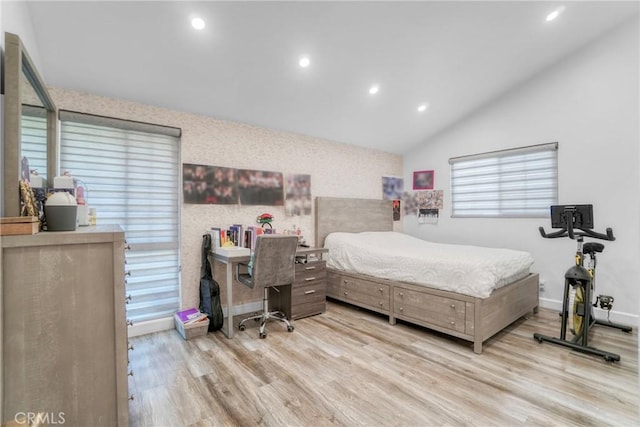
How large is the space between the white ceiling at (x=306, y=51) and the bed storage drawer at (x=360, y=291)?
81.2 inches

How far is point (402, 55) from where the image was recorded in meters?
2.98

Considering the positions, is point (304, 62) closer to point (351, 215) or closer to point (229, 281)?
point (229, 281)

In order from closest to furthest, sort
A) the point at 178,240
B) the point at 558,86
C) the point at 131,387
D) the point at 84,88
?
1. the point at 131,387
2. the point at 84,88
3. the point at 178,240
4. the point at 558,86

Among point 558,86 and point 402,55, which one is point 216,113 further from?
point 558,86

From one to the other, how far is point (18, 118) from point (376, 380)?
2.54 metres

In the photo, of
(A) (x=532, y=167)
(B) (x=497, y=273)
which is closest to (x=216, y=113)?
(B) (x=497, y=273)

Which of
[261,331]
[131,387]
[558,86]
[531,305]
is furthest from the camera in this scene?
[558,86]

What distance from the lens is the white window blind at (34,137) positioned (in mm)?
1467

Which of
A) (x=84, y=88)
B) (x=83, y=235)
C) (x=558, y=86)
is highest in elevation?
(x=558, y=86)

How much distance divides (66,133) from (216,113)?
1.35m

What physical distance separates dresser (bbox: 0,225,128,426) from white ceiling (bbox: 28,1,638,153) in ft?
5.77

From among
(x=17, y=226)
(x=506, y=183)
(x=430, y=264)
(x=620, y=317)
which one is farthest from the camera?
(x=506, y=183)

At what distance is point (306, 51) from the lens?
2.70m

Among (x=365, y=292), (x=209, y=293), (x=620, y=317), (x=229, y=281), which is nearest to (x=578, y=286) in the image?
(x=620, y=317)
